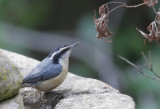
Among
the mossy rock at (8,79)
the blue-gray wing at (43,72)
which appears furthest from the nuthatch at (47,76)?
the mossy rock at (8,79)

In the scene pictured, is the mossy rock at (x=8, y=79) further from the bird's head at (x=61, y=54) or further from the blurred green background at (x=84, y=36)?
the blurred green background at (x=84, y=36)

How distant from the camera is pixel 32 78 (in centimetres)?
440

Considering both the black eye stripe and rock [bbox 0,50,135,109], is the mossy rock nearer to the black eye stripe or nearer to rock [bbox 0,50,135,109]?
rock [bbox 0,50,135,109]

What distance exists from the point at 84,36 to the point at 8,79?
193 inches

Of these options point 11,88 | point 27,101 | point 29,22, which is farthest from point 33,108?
point 29,22

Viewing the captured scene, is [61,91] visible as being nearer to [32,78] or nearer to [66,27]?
[32,78]

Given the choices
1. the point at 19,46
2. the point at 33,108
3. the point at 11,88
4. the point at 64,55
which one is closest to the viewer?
the point at 11,88

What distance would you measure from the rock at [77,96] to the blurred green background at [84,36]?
263 centimetres

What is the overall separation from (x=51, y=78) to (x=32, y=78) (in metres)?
0.20

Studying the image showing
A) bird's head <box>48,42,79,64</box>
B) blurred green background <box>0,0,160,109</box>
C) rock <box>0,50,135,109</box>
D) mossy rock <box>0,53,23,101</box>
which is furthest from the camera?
blurred green background <box>0,0,160,109</box>

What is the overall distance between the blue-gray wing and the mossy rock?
0.57m

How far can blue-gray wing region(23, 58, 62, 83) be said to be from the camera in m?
4.40

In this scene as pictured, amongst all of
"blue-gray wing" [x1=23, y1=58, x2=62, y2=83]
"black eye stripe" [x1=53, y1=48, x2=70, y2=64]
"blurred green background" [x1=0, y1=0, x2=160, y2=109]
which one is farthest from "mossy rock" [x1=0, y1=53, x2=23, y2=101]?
"blurred green background" [x1=0, y1=0, x2=160, y2=109]

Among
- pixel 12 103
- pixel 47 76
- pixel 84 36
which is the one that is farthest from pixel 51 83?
pixel 84 36
